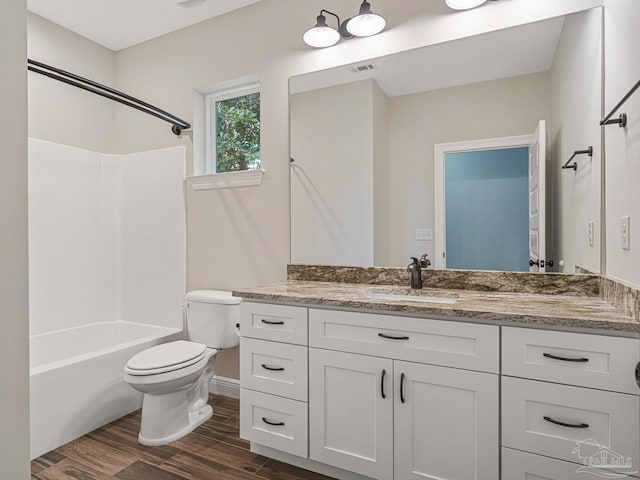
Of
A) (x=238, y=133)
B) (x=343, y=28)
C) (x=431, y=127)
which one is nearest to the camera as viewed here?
(x=431, y=127)

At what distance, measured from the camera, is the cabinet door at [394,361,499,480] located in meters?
1.36

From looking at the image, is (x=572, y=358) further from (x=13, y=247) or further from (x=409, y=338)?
(x=13, y=247)

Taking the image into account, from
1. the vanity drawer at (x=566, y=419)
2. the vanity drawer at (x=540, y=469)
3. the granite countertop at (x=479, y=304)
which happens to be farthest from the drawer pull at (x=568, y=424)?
the granite countertop at (x=479, y=304)

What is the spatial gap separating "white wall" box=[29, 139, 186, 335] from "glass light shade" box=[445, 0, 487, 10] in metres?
1.99

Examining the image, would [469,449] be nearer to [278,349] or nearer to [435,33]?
[278,349]

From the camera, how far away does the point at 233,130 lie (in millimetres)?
2789

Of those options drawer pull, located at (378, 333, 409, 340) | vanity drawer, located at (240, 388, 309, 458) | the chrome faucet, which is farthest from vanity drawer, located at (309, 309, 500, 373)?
the chrome faucet

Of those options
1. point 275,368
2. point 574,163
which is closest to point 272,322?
point 275,368

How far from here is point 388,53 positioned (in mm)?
2076

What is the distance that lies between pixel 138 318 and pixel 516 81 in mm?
3061

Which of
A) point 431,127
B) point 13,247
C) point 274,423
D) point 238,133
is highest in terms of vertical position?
point 238,133

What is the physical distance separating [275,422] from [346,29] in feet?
6.97

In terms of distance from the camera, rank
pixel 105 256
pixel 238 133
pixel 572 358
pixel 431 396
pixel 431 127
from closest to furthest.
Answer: pixel 572 358 < pixel 431 396 < pixel 431 127 < pixel 238 133 < pixel 105 256

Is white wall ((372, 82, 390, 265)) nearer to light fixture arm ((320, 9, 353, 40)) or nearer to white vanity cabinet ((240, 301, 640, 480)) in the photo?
light fixture arm ((320, 9, 353, 40))
